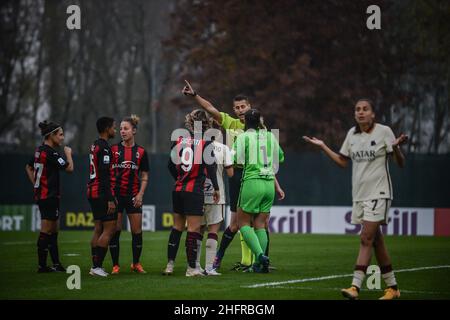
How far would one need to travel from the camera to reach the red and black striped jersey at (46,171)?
14344 mm

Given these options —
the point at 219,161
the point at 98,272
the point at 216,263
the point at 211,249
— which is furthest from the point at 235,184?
the point at 98,272

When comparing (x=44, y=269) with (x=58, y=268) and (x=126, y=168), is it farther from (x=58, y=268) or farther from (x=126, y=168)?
(x=126, y=168)

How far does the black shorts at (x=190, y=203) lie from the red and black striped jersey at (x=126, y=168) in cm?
116

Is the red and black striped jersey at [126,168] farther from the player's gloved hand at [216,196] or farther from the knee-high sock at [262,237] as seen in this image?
the knee-high sock at [262,237]

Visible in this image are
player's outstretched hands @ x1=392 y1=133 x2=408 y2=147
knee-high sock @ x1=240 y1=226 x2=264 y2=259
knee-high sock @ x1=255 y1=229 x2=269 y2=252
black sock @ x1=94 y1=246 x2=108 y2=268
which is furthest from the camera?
knee-high sock @ x1=255 y1=229 x2=269 y2=252

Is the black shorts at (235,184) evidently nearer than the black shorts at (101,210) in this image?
No

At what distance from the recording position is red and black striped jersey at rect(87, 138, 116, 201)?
13.6 m

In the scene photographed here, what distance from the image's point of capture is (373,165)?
11.1 m

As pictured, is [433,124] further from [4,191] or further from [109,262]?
[109,262]

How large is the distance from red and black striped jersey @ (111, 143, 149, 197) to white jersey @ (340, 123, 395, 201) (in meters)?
4.25

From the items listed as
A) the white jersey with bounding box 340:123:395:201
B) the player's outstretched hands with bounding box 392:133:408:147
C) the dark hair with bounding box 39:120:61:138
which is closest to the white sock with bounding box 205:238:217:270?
the dark hair with bounding box 39:120:61:138

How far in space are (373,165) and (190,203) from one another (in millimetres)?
3172

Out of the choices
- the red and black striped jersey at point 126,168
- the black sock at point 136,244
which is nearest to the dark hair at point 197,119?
the red and black striped jersey at point 126,168

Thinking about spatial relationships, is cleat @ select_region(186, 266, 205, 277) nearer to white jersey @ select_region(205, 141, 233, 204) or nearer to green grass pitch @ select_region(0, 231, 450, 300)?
Result: green grass pitch @ select_region(0, 231, 450, 300)
